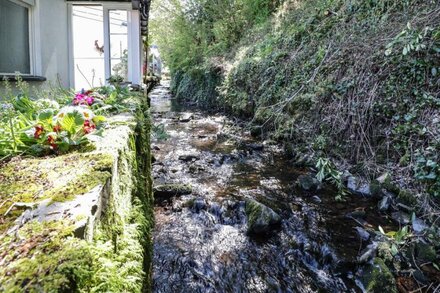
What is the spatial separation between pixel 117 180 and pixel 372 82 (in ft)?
16.3

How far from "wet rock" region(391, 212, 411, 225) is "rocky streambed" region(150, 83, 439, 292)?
0.04 ft

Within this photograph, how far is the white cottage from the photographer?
526 cm

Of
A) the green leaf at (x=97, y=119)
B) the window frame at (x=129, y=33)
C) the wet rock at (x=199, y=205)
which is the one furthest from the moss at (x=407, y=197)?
the window frame at (x=129, y=33)

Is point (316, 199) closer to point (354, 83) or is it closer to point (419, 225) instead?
point (419, 225)

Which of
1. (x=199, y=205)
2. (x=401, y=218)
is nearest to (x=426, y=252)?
(x=401, y=218)

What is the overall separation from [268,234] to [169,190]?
178 centimetres

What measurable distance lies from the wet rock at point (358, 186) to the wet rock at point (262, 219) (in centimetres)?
151

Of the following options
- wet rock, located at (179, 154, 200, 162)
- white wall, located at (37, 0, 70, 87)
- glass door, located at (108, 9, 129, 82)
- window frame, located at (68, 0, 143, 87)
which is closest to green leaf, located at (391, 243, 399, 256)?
wet rock, located at (179, 154, 200, 162)

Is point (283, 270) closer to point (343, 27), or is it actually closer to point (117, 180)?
point (117, 180)

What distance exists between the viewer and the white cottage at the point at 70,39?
17.3 ft

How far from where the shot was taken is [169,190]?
515 centimetres

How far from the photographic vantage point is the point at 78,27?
759 cm

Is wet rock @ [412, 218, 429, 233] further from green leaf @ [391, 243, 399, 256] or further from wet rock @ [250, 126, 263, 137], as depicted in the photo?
wet rock @ [250, 126, 263, 137]

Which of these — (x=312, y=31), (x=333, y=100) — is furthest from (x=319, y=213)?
(x=312, y=31)
